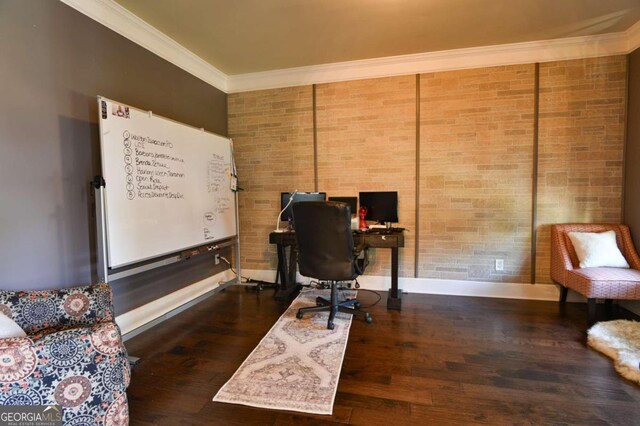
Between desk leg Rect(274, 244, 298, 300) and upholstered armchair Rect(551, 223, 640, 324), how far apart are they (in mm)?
2808

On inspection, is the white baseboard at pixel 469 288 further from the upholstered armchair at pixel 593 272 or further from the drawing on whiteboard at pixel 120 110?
the drawing on whiteboard at pixel 120 110

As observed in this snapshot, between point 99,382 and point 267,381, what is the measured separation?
93 cm

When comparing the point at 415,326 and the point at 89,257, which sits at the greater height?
the point at 89,257

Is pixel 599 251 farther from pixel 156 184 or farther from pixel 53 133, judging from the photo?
pixel 53 133

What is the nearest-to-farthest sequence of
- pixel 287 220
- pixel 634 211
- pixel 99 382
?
1. pixel 99 382
2. pixel 634 211
3. pixel 287 220

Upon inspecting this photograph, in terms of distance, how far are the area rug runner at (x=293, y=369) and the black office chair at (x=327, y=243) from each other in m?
0.22

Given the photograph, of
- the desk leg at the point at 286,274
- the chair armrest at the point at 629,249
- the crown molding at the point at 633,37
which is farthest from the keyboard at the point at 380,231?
the crown molding at the point at 633,37

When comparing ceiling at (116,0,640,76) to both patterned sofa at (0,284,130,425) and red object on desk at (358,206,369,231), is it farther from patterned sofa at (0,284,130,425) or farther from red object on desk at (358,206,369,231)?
patterned sofa at (0,284,130,425)

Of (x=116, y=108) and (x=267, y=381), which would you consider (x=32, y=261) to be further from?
(x=267, y=381)

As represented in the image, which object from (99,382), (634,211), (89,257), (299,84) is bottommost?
(99,382)

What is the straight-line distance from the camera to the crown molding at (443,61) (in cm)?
312

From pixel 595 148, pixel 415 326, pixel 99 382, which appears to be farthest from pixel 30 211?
pixel 595 148

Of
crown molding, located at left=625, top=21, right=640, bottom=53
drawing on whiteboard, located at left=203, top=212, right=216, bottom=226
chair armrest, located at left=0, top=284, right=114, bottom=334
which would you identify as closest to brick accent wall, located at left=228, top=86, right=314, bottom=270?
drawing on whiteboard, located at left=203, top=212, right=216, bottom=226

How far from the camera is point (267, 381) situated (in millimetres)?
1953
